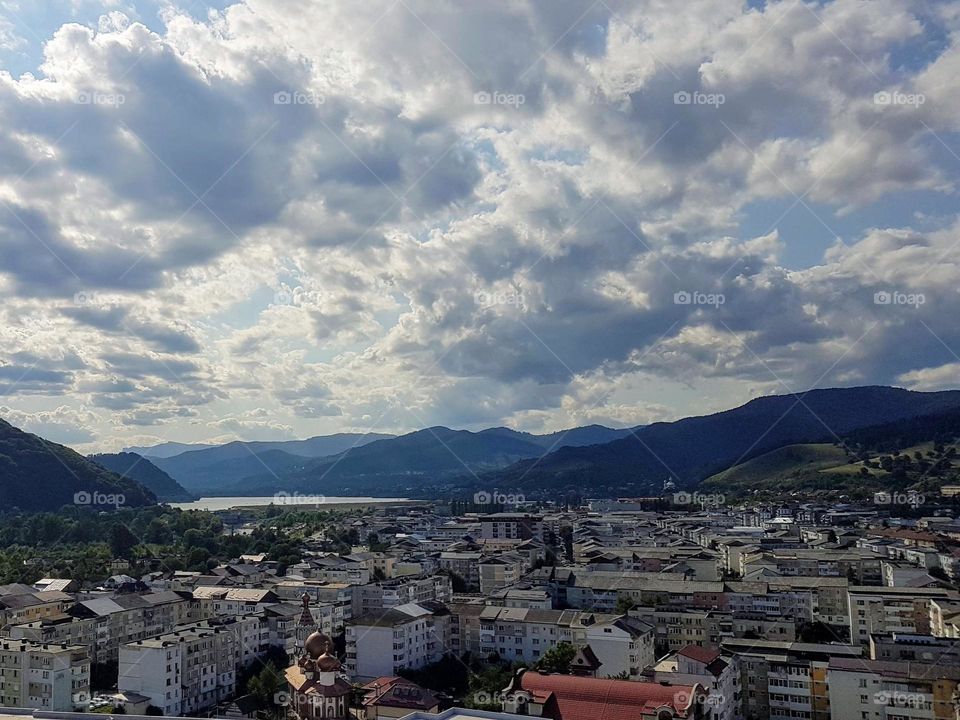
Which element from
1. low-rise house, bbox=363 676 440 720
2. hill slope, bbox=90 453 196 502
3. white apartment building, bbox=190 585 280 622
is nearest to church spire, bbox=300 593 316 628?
white apartment building, bbox=190 585 280 622

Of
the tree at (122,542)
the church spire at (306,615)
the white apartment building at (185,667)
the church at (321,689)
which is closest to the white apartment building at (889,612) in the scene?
the church spire at (306,615)

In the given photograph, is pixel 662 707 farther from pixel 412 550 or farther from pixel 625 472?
pixel 625 472

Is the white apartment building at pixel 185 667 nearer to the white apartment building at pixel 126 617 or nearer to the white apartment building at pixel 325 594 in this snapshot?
the white apartment building at pixel 126 617

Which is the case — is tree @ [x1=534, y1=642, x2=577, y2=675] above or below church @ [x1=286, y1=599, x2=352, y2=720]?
below

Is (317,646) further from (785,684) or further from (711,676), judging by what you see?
(785,684)

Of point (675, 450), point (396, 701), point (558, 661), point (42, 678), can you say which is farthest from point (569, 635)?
point (675, 450)

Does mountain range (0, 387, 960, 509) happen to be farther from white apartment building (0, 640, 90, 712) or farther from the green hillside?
white apartment building (0, 640, 90, 712)
